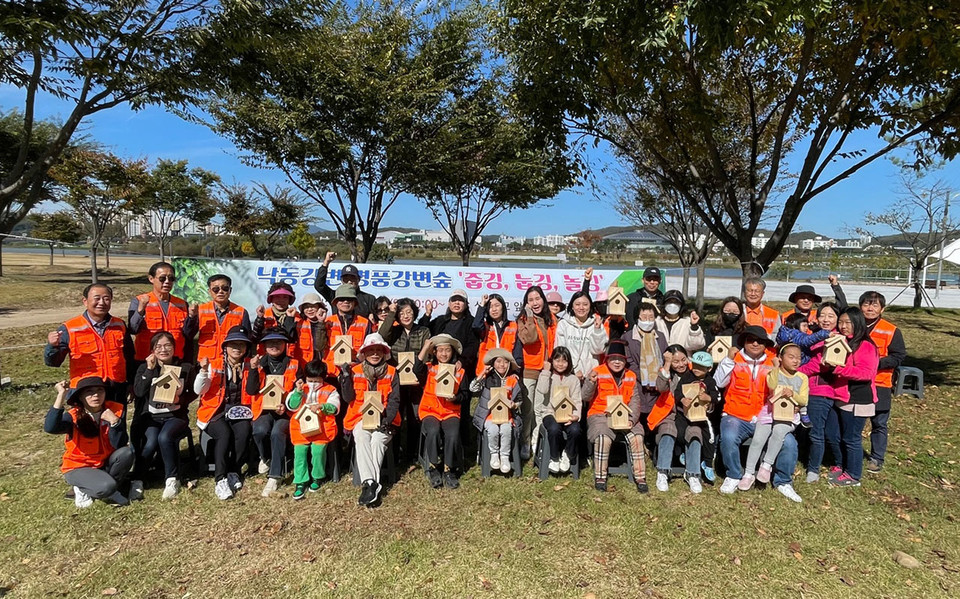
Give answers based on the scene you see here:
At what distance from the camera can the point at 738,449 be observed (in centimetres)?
475

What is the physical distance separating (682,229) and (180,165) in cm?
2450

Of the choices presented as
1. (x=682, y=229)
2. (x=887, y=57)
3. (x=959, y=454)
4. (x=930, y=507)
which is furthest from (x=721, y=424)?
(x=682, y=229)

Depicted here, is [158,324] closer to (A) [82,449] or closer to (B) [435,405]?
(A) [82,449]

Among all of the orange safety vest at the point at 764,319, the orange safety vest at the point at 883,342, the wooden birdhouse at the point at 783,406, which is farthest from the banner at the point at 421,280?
the wooden birdhouse at the point at 783,406

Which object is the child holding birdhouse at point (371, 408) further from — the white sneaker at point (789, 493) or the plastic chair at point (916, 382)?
the plastic chair at point (916, 382)

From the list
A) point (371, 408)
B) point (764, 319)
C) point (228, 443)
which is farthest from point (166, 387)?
point (764, 319)

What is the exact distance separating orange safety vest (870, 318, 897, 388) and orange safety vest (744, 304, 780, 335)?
2.94ft

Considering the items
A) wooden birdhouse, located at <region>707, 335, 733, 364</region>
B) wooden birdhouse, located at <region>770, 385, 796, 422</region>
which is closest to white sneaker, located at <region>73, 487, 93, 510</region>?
wooden birdhouse, located at <region>707, 335, 733, 364</region>

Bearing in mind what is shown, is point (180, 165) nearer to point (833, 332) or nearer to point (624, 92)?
point (624, 92)

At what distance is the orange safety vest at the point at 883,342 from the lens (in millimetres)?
5008

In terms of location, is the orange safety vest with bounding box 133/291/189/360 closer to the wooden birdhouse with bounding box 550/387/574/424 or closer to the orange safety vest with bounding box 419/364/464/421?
the orange safety vest with bounding box 419/364/464/421

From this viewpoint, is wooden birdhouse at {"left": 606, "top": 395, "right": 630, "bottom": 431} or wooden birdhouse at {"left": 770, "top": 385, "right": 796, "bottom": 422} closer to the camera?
wooden birdhouse at {"left": 770, "top": 385, "right": 796, "bottom": 422}

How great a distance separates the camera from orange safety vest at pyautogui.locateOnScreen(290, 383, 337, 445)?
15.3 ft

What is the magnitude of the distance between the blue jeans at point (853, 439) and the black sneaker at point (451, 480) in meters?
3.64
